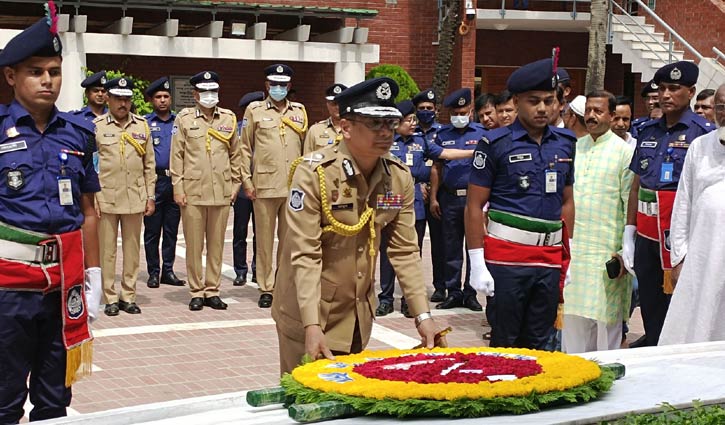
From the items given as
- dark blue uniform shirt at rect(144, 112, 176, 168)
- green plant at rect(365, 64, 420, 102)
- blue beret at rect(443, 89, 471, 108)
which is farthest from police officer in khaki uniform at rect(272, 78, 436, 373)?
green plant at rect(365, 64, 420, 102)

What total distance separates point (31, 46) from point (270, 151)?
20.2 feet

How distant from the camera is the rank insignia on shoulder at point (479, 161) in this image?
6203 millimetres

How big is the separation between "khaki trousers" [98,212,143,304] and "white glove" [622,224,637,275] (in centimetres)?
471

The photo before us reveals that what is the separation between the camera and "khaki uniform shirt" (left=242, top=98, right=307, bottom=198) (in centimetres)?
1087

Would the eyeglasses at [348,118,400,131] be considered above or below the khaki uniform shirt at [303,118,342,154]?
above

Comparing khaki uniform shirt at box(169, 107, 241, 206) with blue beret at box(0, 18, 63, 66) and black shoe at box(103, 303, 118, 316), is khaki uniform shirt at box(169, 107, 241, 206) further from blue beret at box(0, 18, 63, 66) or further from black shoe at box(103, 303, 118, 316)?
blue beret at box(0, 18, 63, 66)

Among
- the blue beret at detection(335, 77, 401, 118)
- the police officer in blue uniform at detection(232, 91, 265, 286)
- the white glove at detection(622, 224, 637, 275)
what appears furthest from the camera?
the police officer in blue uniform at detection(232, 91, 265, 286)

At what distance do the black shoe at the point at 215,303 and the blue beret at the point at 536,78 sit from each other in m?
4.96

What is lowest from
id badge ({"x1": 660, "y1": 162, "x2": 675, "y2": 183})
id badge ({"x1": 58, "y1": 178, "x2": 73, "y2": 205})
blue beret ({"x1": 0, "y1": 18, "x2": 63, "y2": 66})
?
id badge ({"x1": 660, "y1": 162, "x2": 675, "y2": 183})

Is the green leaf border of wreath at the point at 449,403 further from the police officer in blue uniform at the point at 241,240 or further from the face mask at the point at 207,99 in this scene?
the police officer in blue uniform at the point at 241,240

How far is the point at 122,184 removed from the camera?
10305 mm

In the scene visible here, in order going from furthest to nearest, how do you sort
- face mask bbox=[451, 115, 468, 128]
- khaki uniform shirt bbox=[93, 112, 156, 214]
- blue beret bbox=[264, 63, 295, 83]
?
1. blue beret bbox=[264, 63, 295, 83]
2. face mask bbox=[451, 115, 468, 128]
3. khaki uniform shirt bbox=[93, 112, 156, 214]

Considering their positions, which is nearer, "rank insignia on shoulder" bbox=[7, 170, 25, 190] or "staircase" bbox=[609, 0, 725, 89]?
"rank insignia on shoulder" bbox=[7, 170, 25, 190]

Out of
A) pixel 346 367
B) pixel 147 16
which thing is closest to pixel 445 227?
pixel 346 367
